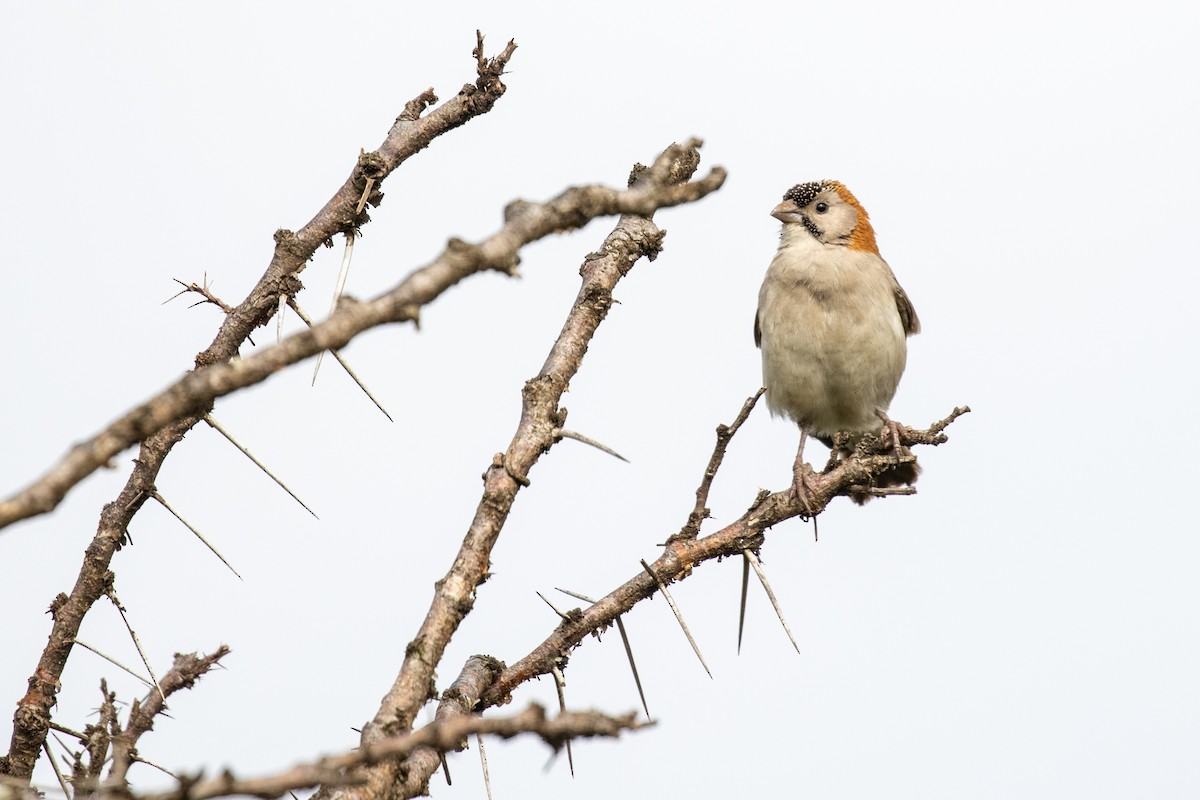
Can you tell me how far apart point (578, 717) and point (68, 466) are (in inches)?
34.1

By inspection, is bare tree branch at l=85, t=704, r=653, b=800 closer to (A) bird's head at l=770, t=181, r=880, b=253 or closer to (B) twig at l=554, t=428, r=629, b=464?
(B) twig at l=554, t=428, r=629, b=464

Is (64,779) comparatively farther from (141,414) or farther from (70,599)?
(141,414)

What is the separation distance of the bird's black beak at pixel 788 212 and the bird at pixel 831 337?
1.28 ft

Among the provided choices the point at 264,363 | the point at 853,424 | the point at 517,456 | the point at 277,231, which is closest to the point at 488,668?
the point at 517,456

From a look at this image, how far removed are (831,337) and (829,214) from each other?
1.45 meters

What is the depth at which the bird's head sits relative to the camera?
981 cm

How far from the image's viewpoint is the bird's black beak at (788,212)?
10.1m

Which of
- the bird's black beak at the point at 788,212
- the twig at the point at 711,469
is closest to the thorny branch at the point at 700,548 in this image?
the twig at the point at 711,469

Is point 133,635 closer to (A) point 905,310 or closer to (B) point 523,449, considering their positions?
(B) point 523,449

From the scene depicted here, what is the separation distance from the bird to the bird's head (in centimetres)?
8

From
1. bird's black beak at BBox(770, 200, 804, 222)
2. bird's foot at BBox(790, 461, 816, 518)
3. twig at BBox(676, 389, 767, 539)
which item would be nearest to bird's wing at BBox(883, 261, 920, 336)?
bird's black beak at BBox(770, 200, 804, 222)

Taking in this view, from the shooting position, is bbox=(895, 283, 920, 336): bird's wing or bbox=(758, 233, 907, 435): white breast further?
bbox=(895, 283, 920, 336): bird's wing

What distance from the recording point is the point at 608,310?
549 cm

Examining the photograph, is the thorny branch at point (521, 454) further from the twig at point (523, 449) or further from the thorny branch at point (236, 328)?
the thorny branch at point (236, 328)
